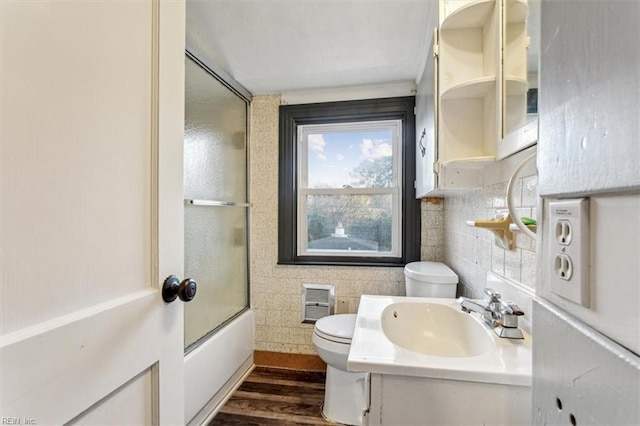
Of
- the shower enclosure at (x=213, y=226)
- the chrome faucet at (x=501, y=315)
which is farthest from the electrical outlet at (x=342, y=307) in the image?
the chrome faucet at (x=501, y=315)

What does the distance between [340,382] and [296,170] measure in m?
1.48

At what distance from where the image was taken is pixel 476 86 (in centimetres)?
106

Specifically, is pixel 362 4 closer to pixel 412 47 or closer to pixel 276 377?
pixel 412 47

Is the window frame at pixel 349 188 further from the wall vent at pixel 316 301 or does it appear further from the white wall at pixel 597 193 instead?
the white wall at pixel 597 193

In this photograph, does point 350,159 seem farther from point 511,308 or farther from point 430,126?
point 511,308

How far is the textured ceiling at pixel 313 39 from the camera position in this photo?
4.33 feet

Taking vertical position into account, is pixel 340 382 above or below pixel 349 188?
below

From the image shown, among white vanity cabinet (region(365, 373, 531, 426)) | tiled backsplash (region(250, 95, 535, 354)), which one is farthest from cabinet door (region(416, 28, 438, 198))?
white vanity cabinet (region(365, 373, 531, 426))

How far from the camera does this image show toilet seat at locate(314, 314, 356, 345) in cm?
158

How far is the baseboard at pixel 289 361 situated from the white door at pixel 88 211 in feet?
4.99

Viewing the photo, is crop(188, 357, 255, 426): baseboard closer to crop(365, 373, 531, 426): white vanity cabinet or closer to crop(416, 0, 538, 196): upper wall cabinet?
crop(365, 373, 531, 426): white vanity cabinet

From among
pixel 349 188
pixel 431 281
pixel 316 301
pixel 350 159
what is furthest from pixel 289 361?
pixel 350 159

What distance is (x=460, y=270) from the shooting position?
1.61 metres

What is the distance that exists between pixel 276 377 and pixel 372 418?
4.89 feet
